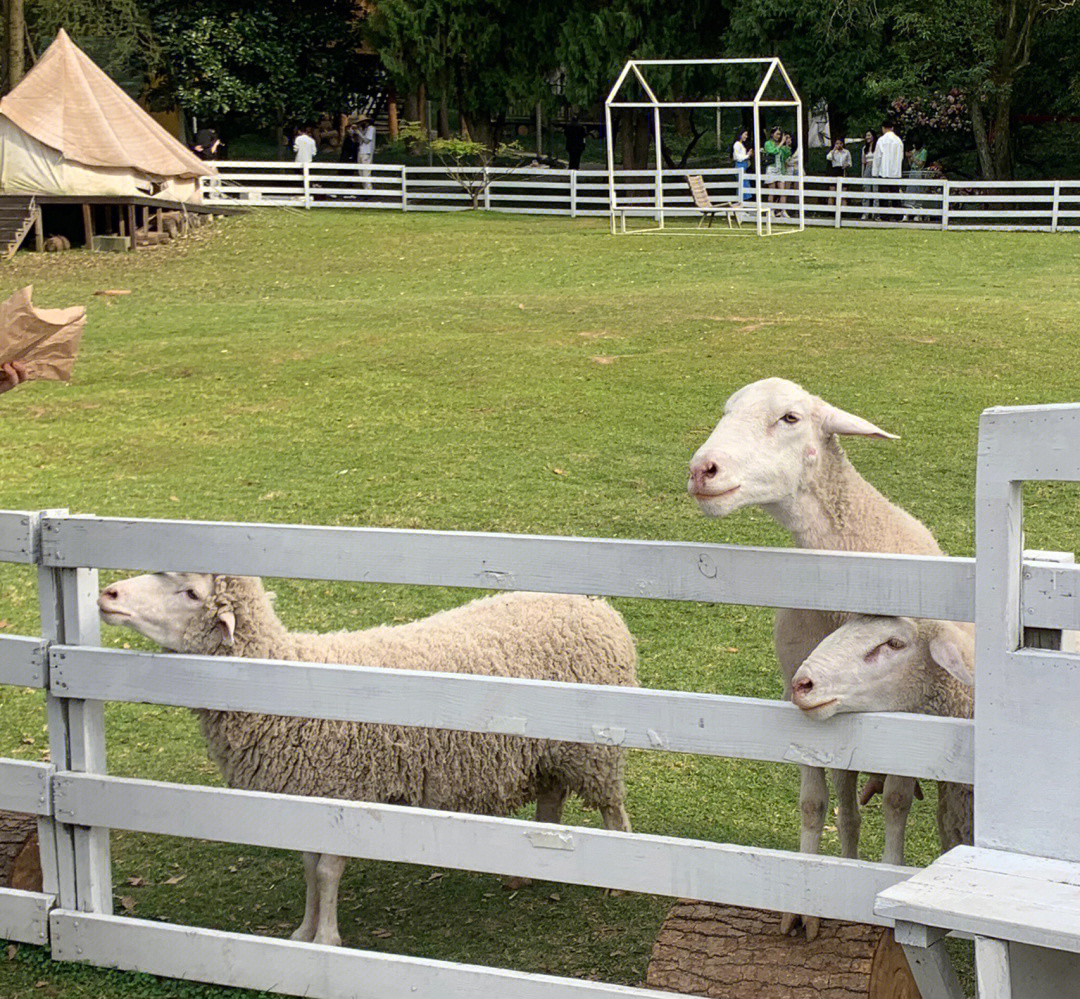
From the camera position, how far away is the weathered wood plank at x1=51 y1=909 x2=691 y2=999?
3.73m

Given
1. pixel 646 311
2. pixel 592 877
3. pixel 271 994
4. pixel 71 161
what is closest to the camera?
pixel 592 877

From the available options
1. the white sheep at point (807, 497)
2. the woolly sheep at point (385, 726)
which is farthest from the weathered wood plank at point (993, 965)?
the woolly sheep at point (385, 726)

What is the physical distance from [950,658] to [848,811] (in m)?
0.92

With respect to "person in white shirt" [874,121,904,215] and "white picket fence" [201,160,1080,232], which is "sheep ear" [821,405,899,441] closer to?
"white picket fence" [201,160,1080,232]

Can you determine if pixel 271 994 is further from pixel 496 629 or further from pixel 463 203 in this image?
pixel 463 203

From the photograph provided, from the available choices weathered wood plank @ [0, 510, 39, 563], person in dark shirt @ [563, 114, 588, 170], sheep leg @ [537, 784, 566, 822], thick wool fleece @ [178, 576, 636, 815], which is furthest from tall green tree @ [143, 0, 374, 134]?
weathered wood plank @ [0, 510, 39, 563]

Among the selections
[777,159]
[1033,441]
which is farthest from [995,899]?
[777,159]

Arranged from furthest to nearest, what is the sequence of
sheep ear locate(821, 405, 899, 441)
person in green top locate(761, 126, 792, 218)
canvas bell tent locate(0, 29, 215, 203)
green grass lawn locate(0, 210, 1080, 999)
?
1. person in green top locate(761, 126, 792, 218)
2. canvas bell tent locate(0, 29, 215, 203)
3. green grass lawn locate(0, 210, 1080, 999)
4. sheep ear locate(821, 405, 899, 441)

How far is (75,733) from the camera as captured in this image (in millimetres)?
4277

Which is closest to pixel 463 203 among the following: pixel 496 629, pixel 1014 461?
pixel 496 629

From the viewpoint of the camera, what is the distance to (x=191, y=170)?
25828 mm

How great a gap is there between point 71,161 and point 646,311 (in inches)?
446

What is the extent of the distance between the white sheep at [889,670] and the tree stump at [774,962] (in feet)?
1.70

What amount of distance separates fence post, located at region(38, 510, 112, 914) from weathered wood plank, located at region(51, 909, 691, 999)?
85 millimetres
